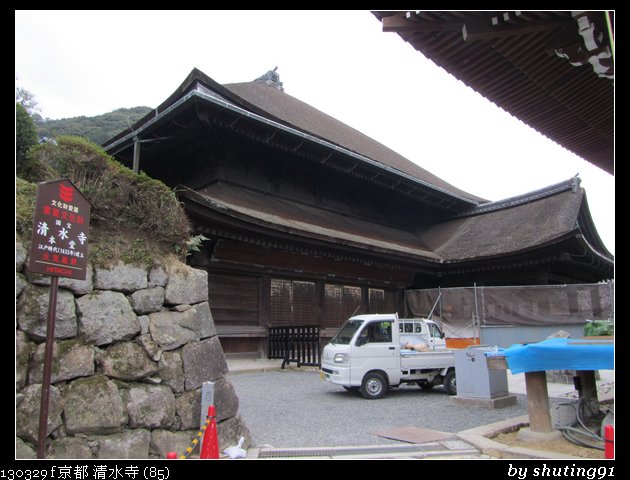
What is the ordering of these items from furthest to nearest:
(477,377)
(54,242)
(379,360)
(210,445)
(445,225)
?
(445,225) → (379,360) → (477,377) → (210,445) → (54,242)

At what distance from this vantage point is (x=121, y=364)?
491 cm

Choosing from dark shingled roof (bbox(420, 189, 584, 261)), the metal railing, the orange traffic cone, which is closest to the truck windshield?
the metal railing

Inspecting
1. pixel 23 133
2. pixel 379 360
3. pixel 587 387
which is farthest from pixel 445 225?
pixel 23 133

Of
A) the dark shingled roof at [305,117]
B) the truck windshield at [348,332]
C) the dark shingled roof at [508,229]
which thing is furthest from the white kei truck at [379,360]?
the dark shingled roof at [305,117]

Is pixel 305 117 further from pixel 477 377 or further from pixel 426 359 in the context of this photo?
pixel 477 377

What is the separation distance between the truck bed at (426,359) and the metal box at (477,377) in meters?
1.08

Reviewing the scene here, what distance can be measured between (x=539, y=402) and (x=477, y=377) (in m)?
2.61

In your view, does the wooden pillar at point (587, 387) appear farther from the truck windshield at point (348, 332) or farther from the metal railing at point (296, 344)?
the metal railing at point (296, 344)

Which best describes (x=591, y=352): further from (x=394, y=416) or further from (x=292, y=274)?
(x=292, y=274)

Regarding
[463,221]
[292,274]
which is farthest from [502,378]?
[463,221]

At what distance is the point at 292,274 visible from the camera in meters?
14.2

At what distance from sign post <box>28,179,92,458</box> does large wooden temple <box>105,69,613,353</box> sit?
17.0 feet

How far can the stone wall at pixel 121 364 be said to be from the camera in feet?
14.5
